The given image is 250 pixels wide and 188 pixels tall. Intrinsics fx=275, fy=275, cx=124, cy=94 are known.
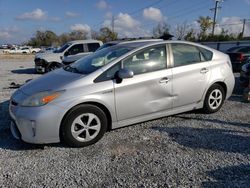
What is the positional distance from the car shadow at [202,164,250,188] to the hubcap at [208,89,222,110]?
218cm

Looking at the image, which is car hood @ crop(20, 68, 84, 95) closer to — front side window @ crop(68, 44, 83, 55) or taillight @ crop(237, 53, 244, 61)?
front side window @ crop(68, 44, 83, 55)

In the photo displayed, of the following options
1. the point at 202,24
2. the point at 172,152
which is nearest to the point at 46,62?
the point at 172,152

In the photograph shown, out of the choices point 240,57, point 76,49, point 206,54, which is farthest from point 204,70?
point 76,49

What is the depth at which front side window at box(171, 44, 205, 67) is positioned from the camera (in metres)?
5.08

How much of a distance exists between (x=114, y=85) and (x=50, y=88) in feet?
3.20

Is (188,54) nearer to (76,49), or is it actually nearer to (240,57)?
(240,57)

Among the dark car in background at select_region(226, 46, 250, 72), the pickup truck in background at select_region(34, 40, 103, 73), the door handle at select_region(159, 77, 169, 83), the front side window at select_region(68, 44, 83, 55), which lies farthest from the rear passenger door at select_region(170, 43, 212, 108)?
the front side window at select_region(68, 44, 83, 55)

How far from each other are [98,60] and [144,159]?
204 centimetres

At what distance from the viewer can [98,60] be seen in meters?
4.94

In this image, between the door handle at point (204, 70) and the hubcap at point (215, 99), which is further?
the hubcap at point (215, 99)

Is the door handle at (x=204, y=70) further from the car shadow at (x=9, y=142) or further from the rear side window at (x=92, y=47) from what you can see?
the rear side window at (x=92, y=47)

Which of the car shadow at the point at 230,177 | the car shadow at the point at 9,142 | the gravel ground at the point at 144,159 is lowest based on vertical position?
the car shadow at the point at 230,177

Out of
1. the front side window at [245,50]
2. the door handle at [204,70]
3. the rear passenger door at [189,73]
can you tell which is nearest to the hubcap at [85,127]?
the rear passenger door at [189,73]

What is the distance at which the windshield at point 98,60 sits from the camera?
4.63 m
